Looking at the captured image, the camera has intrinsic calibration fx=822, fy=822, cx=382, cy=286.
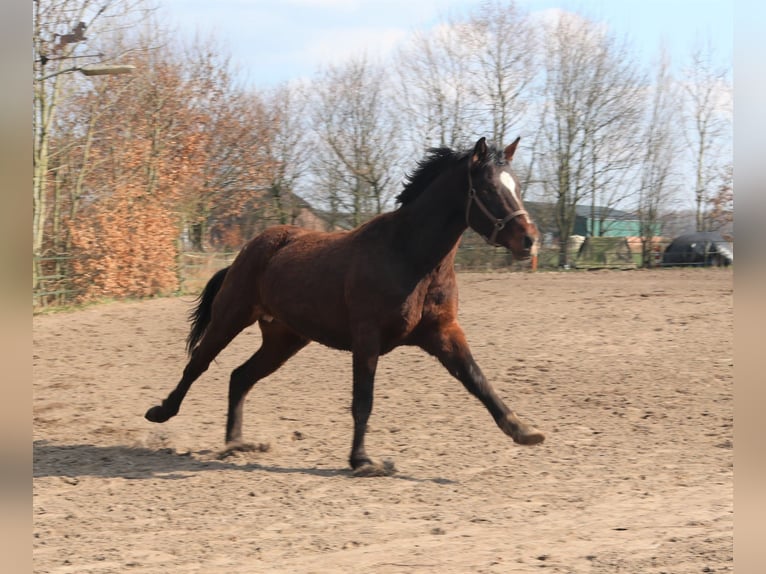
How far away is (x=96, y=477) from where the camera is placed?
20.7ft

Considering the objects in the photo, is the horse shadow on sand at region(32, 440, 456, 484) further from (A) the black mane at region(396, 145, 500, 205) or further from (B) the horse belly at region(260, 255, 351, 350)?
(A) the black mane at region(396, 145, 500, 205)

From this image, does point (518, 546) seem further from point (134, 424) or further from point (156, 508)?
point (134, 424)

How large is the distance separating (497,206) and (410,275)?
2.79 feet

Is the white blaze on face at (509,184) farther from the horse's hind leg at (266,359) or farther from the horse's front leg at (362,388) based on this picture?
the horse's hind leg at (266,359)

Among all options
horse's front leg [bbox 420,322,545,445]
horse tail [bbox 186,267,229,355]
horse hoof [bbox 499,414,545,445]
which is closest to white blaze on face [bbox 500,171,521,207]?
horse's front leg [bbox 420,322,545,445]

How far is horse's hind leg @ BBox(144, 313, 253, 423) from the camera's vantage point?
7.27 m

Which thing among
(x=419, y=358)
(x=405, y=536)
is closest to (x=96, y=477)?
(x=405, y=536)

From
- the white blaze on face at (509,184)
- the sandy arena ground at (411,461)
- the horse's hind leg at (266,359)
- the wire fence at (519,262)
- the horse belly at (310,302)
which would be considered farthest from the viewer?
the wire fence at (519,262)

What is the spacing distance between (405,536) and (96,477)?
2810mm

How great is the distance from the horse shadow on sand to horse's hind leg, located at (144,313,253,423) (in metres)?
0.34

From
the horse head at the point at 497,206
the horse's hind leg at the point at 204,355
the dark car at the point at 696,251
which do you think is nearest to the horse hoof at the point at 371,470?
the horse's hind leg at the point at 204,355

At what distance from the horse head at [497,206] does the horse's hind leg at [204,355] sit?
2.35 meters

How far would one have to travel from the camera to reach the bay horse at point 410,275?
6191 millimetres

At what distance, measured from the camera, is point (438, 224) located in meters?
6.42
